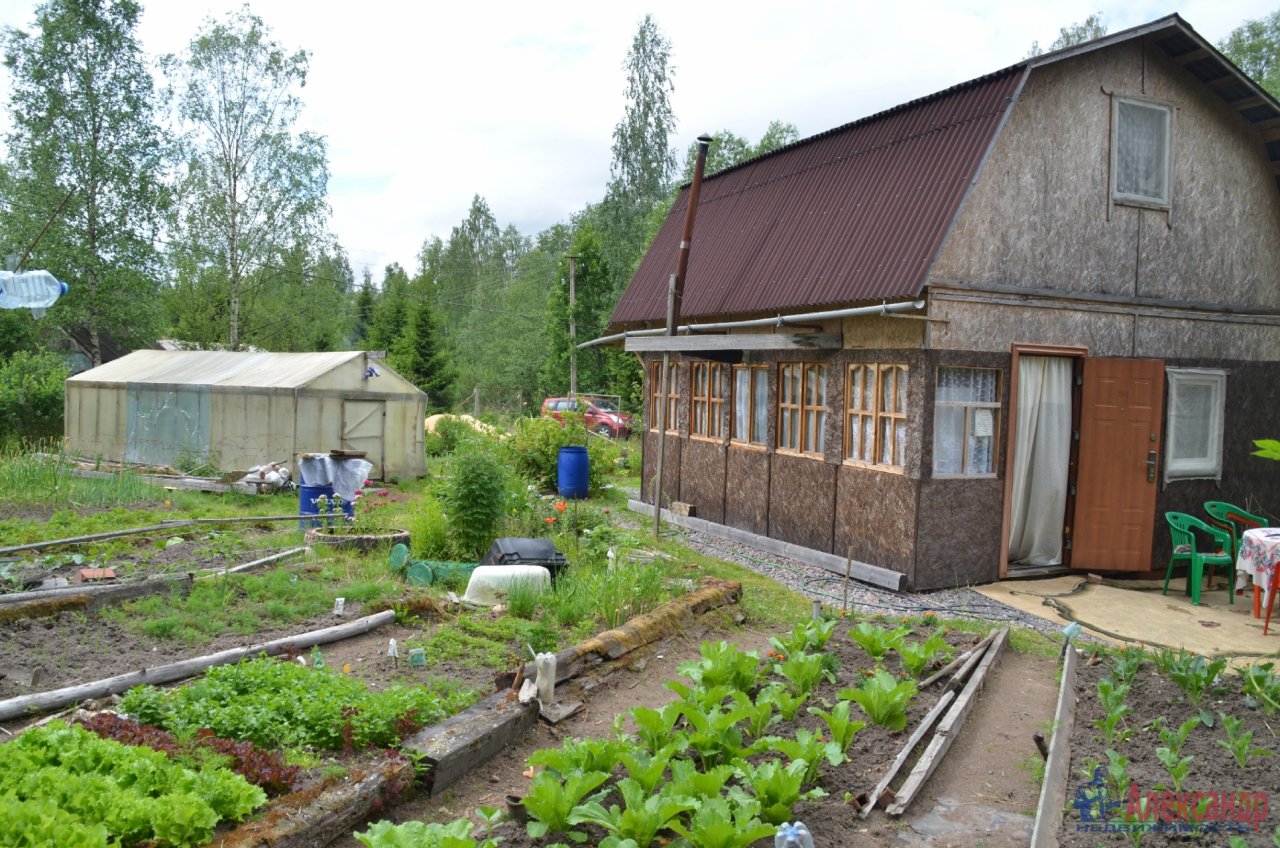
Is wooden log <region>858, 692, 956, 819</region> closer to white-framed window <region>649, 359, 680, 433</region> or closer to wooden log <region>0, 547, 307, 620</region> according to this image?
wooden log <region>0, 547, 307, 620</region>

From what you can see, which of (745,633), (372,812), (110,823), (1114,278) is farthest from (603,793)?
(1114,278)

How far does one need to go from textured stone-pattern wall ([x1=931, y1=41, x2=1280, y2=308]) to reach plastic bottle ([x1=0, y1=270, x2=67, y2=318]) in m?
8.77

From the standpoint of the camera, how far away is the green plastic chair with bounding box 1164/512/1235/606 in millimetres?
9422

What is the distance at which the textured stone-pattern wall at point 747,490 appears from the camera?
12062mm

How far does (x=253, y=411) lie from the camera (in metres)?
16.3

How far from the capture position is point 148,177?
26578mm

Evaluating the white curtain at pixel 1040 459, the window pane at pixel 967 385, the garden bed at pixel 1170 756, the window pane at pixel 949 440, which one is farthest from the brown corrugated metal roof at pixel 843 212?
the garden bed at pixel 1170 756

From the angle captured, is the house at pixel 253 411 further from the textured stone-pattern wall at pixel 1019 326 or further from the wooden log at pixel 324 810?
the wooden log at pixel 324 810

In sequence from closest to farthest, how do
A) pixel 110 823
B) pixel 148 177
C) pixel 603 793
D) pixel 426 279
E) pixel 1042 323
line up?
pixel 110 823 → pixel 603 793 → pixel 1042 323 → pixel 148 177 → pixel 426 279

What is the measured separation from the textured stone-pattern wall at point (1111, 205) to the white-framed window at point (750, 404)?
3462mm

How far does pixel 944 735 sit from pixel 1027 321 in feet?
19.7

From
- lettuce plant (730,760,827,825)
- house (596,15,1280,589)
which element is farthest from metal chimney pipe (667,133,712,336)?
lettuce plant (730,760,827,825)

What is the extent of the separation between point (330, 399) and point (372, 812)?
13.1 meters

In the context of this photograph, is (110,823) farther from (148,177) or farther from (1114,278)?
(148,177)
